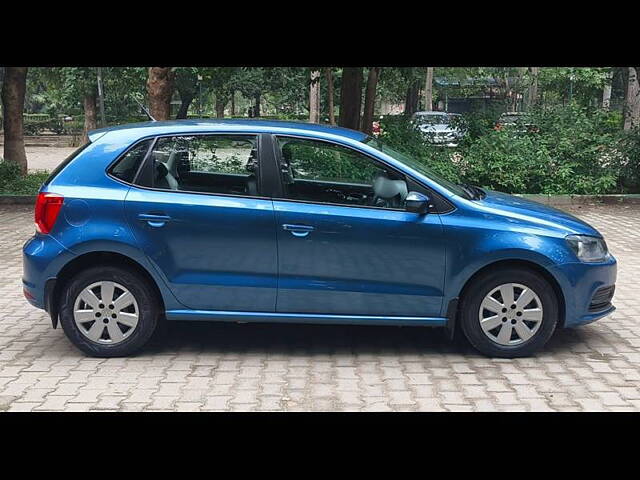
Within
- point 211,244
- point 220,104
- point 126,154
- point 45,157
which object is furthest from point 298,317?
point 220,104

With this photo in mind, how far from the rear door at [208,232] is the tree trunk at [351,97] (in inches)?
362

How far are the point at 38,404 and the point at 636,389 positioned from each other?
394cm

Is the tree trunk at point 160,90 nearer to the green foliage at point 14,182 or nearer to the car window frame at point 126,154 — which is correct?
the green foliage at point 14,182

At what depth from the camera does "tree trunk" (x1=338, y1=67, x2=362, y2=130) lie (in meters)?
14.4

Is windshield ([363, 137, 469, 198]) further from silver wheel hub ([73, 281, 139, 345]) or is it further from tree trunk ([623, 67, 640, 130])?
tree trunk ([623, 67, 640, 130])

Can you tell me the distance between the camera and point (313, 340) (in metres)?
6.02

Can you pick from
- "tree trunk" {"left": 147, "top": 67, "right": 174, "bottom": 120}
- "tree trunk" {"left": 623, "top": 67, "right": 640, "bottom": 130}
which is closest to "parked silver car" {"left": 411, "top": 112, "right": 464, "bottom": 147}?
"tree trunk" {"left": 623, "top": 67, "right": 640, "bottom": 130}

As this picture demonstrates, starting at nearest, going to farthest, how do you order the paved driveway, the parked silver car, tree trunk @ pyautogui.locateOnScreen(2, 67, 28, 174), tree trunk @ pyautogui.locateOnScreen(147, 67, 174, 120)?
1. the paved driveway
2. tree trunk @ pyautogui.locateOnScreen(147, 67, 174, 120)
3. the parked silver car
4. tree trunk @ pyautogui.locateOnScreen(2, 67, 28, 174)

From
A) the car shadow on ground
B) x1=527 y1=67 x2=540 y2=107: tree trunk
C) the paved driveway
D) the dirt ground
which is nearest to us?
the paved driveway

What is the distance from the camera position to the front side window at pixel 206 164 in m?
5.47

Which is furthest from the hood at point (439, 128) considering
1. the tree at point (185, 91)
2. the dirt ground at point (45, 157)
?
the tree at point (185, 91)

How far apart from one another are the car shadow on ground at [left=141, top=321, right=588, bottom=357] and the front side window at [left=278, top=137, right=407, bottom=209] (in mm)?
1210

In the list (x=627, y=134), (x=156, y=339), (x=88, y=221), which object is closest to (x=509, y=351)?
(x=156, y=339)
